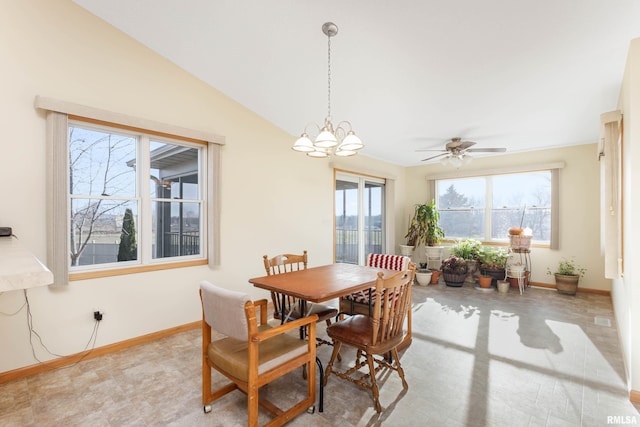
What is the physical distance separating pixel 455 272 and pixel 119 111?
18.0 ft

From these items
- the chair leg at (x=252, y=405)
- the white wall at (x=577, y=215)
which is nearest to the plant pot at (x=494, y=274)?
the white wall at (x=577, y=215)

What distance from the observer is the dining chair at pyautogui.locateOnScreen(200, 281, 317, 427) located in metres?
1.61

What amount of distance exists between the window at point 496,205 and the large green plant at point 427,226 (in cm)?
45

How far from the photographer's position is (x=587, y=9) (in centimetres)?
206

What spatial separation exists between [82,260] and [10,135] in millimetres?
1179

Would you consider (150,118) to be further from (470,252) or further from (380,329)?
(470,252)

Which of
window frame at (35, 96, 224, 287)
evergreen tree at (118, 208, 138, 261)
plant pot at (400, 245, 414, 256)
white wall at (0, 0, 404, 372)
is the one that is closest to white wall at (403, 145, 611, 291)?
plant pot at (400, 245, 414, 256)

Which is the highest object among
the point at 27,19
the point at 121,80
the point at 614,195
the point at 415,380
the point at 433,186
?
the point at 27,19

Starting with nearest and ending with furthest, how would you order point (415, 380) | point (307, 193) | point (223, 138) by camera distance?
point (415, 380), point (223, 138), point (307, 193)

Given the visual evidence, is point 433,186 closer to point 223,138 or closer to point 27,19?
point 223,138

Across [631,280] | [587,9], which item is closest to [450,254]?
[631,280]

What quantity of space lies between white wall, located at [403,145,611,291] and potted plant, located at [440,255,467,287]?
124 cm

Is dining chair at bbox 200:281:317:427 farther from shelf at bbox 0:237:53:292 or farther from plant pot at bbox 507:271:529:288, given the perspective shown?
plant pot at bbox 507:271:529:288

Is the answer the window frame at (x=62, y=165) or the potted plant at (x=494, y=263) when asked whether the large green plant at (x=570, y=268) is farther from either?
the window frame at (x=62, y=165)
